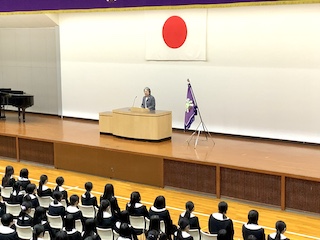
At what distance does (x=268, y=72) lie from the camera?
1272cm

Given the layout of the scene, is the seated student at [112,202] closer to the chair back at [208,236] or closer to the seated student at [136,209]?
the seated student at [136,209]

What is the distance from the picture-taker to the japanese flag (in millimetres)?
13602

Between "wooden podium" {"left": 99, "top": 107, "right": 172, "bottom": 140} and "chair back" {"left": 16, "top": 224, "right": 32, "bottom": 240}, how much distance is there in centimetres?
574

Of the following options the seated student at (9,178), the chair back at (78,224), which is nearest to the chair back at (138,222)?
the chair back at (78,224)

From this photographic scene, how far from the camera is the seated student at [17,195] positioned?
785 centimetres

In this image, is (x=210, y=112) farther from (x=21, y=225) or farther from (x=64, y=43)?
(x=21, y=225)

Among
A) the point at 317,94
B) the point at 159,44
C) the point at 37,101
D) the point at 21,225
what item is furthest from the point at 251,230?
the point at 37,101

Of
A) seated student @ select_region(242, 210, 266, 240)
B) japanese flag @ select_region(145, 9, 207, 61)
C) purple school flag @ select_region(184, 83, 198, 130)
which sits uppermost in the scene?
japanese flag @ select_region(145, 9, 207, 61)

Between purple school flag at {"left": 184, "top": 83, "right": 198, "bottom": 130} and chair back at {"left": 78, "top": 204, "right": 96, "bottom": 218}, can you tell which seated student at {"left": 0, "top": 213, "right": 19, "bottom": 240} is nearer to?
chair back at {"left": 78, "top": 204, "right": 96, "bottom": 218}

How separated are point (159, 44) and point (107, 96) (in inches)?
97.4

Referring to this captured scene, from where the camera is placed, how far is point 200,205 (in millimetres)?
9820

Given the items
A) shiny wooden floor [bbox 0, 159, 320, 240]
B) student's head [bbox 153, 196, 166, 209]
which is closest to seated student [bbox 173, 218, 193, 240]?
student's head [bbox 153, 196, 166, 209]

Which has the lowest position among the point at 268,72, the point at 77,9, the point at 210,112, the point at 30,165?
the point at 30,165

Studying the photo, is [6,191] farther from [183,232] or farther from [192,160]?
[183,232]
